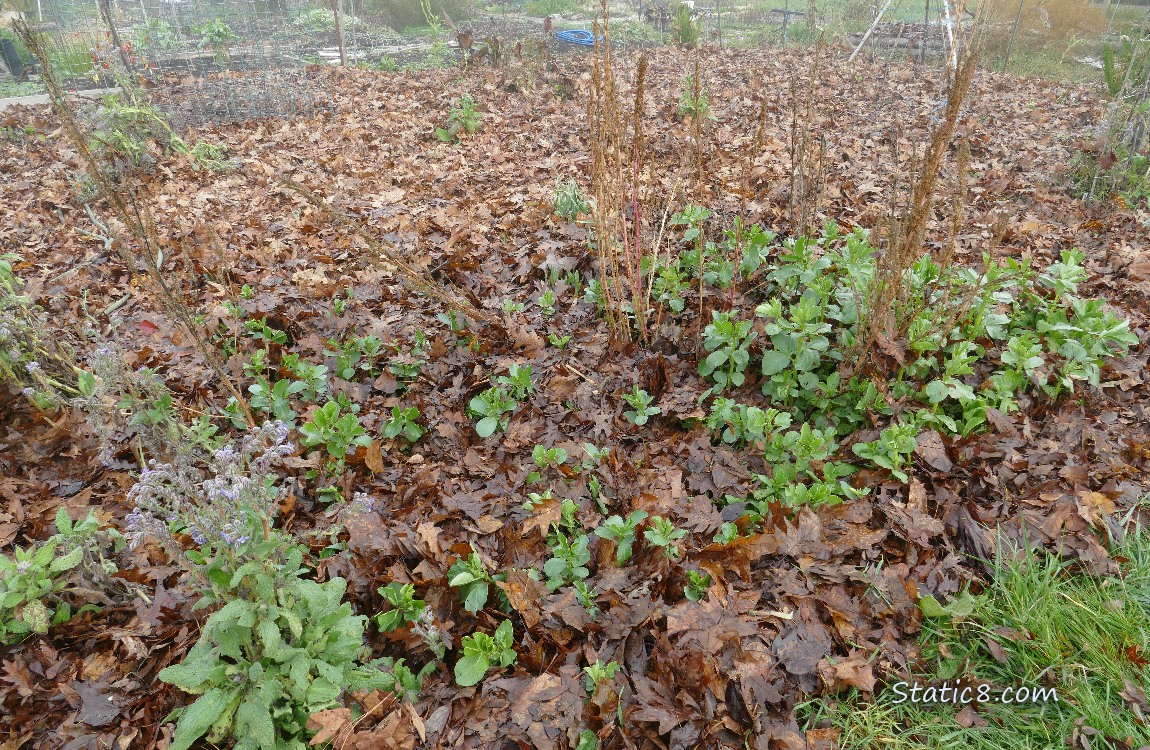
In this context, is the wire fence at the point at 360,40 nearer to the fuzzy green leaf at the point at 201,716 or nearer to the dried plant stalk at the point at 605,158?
the dried plant stalk at the point at 605,158

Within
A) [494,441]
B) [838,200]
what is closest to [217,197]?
[494,441]

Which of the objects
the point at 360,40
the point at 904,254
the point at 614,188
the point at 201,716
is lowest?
the point at 201,716

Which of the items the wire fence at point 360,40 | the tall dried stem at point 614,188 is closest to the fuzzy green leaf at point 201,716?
the tall dried stem at point 614,188

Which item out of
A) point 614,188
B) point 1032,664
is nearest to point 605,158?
point 614,188

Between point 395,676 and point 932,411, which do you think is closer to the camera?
point 395,676

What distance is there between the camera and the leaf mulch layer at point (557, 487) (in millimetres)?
1899

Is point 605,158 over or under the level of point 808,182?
over

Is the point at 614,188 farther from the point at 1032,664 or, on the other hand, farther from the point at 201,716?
the point at 201,716

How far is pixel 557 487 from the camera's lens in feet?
8.54

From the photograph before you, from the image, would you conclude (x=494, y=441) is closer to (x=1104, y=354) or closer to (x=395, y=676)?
(x=395, y=676)

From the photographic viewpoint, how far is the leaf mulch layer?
6.23 ft

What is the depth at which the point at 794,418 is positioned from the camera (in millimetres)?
2945

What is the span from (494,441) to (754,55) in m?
→ 11.2

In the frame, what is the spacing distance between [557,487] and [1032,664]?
170 centimetres
